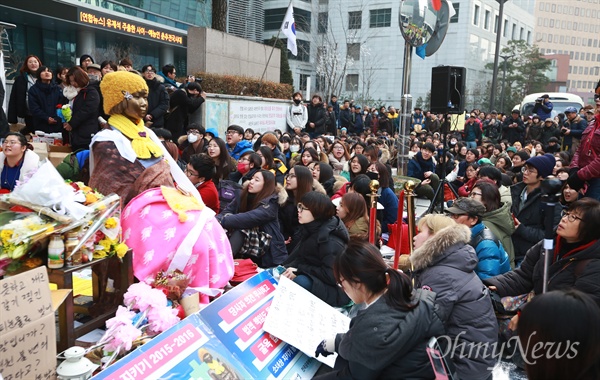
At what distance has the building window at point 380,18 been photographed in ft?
125

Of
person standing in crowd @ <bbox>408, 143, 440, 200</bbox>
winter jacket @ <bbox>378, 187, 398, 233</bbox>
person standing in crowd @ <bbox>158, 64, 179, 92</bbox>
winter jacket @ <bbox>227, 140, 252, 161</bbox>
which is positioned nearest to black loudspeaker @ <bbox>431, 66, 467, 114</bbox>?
person standing in crowd @ <bbox>408, 143, 440, 200</bbox>

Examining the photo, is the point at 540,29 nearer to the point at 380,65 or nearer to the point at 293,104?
the point at 380,65

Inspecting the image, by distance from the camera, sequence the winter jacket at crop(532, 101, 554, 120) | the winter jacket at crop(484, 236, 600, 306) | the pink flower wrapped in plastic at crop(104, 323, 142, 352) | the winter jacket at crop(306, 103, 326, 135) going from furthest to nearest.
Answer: the winter jacket at crop(532, 101, 554, 120) → the winter jacket at crop(306, 103, 326, 135) → the winter jacket at crop(484, 236, 600, 306) → the pink flower wrapped in plastic at crop(104, 323, 142, 352)

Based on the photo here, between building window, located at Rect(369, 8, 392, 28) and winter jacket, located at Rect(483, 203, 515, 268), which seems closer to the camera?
winter jacket, located at Rect(483, 203, 515, 268)

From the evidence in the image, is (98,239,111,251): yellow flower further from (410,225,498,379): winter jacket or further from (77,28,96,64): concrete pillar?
(77,28,96,64): concrete pillar

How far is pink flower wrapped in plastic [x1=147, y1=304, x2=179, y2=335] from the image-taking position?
9.10 ft

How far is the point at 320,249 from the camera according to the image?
4.10m

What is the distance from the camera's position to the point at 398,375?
8.14 ft

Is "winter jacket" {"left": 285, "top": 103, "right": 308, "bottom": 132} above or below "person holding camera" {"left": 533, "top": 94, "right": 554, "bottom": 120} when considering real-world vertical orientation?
below

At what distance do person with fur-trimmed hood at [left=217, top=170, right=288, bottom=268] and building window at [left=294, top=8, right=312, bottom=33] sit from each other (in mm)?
33870

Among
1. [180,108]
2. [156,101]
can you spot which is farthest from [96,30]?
[156,101]

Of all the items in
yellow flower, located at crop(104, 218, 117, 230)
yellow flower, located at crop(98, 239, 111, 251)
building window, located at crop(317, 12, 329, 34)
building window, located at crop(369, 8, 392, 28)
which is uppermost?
building window, located at crop(369, 8, 392, 28)

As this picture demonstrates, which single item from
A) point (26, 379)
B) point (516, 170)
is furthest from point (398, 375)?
point (516, 170)

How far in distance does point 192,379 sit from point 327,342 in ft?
2.88
